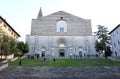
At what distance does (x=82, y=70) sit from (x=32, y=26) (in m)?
29.5

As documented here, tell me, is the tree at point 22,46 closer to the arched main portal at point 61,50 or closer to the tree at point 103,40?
the arched main portal at point 61,50

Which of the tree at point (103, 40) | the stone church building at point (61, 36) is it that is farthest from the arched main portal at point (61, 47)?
the tree at point (103, 40)

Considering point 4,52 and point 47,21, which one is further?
point 47,21

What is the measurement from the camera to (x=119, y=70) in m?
18.2

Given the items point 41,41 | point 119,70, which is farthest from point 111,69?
point 41,41

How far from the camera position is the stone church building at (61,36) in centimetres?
4197

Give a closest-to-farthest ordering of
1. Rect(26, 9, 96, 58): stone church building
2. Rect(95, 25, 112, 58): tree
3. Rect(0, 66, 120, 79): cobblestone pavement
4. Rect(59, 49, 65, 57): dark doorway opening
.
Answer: Rect(0, 66, 120, 79): cobblestone pavement → Rect(95, 25, 112, 58): tree → Rect(26, 9, 96, 58): stone church building → Rect(59, 49, 65, 57): dark doorway opening

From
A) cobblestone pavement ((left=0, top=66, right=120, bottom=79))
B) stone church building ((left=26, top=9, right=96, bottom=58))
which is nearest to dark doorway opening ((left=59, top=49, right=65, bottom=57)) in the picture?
stone church building ((left=26, top=9, right=96, bottom=58))

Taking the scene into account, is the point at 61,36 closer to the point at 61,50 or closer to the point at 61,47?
the point at 61,47

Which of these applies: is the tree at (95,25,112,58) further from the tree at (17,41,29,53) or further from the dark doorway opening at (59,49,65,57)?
the tree at (17,41,29,53)

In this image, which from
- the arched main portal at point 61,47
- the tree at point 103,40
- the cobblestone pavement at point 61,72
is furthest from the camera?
the arched main portal at point 61,47

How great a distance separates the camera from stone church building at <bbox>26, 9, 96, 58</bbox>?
42.0m

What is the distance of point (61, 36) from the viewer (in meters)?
43.3

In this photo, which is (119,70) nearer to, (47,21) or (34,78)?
(34,78)
